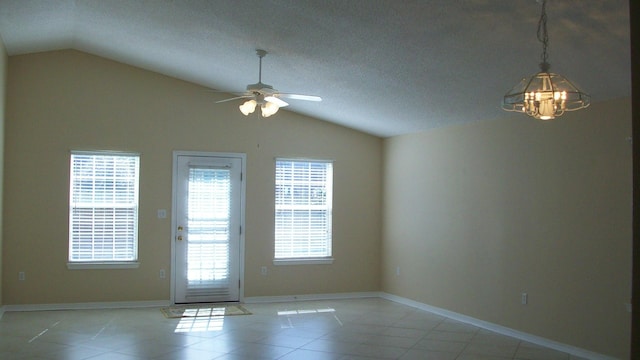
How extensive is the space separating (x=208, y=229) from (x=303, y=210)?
4.49 feet

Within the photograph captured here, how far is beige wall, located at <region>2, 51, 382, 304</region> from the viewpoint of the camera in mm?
6621

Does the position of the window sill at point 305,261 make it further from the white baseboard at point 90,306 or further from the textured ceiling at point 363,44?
the textured ceiling at point 363,44

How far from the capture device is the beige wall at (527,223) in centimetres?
461

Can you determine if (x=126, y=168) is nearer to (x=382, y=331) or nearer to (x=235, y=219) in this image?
(x=235, y=219)

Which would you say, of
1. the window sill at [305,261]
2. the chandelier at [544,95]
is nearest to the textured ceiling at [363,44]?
the chandelier at [544,95]

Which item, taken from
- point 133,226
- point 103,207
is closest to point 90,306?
point 133,226

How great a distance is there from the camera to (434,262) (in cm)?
687

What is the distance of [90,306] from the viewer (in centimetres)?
678

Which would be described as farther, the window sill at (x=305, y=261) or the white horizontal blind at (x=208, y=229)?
the window sill at (x=305, y=261)

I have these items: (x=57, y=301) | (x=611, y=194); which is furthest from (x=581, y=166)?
(x=57, y=301)

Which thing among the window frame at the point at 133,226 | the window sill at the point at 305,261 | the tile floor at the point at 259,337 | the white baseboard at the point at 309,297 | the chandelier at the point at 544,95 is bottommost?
the tile floor at the point at 259,337

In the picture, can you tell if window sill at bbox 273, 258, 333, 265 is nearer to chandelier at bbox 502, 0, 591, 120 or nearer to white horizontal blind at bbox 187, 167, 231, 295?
white horizontal blind at bbox 187, 167, 231, 295

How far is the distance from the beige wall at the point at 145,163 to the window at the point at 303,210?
5.2 inches

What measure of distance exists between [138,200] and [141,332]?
6.48 ft
